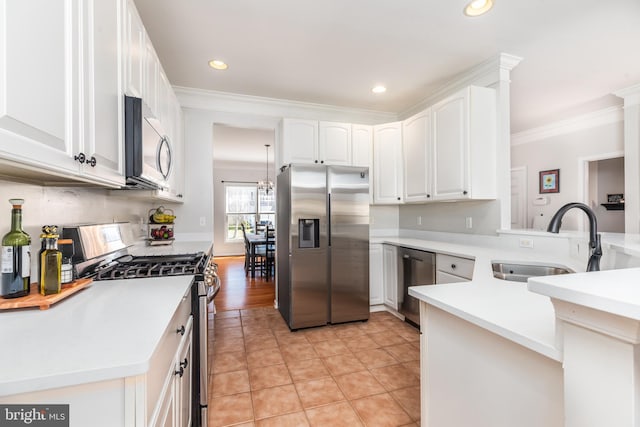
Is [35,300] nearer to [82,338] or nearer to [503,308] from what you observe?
[82,338]

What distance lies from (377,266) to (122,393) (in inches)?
119

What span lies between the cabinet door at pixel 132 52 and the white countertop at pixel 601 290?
70.0 inches

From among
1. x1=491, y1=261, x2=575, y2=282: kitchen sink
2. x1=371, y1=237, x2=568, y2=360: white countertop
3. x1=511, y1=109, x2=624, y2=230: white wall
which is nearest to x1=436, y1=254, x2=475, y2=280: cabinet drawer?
x1=491, y1=261, x2=575, y2=282: kitchen sink

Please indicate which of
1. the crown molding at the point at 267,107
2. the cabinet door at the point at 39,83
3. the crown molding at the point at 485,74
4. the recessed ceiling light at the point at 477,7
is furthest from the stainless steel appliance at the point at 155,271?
the crown molding at the point at 485,74

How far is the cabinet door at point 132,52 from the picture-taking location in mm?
1400

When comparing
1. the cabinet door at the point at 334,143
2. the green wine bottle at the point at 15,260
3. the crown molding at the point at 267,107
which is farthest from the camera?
the cabinet door at the point at 334,143

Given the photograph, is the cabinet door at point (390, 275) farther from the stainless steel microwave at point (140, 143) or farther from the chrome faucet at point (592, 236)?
the stainless steel microwave at point (140, 143)

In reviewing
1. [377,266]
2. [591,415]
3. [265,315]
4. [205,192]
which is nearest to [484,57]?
[377,266]

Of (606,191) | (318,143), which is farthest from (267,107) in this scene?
(606,191)

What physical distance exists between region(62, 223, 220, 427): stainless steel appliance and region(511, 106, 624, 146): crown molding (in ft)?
17.1

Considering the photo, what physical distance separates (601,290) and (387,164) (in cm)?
306

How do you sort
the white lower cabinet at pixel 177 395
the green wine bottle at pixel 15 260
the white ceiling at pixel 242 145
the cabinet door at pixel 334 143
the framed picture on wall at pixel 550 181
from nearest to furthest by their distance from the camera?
the white lower cabinet at pixel 177 395
the green wine bottle at pixel 15 260
the cabinet door at pixel 334 143
the framed picture on wall at pixel 550 181
the white ceiling at pixel 242 145

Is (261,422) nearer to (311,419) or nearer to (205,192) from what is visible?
(311,419)

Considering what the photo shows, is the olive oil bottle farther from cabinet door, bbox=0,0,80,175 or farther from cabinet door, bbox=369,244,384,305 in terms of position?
cabinet door, bbox=369,244,384,305
